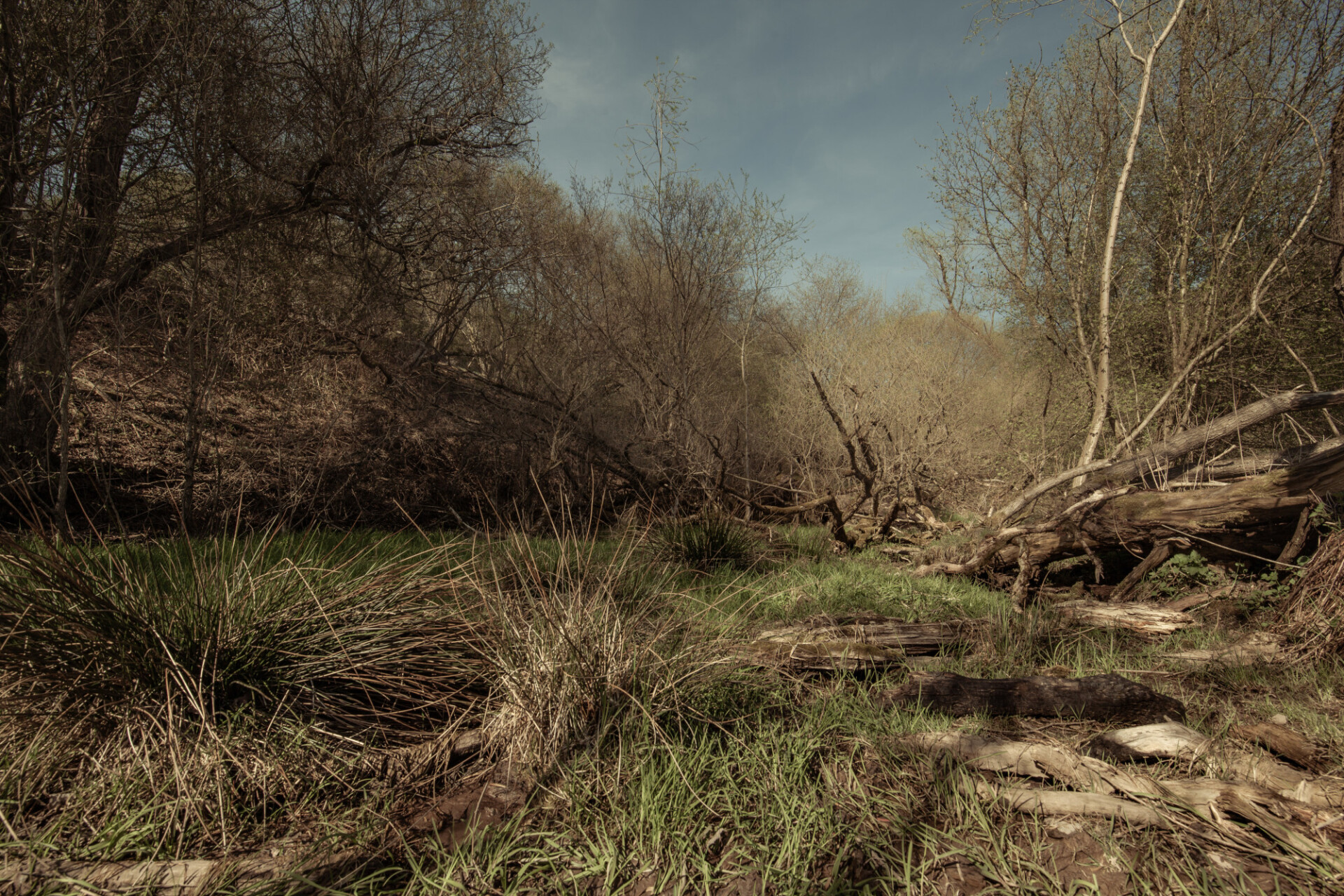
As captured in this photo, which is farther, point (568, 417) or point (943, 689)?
point (568, 417)

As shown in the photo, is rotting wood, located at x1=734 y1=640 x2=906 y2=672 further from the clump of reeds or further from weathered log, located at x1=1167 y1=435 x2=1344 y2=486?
weathered log, located at x1=1167 y1=435 x2=1344 y2=486

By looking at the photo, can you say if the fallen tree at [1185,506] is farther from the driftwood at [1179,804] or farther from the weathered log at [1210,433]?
the driftwood at [1179,804]

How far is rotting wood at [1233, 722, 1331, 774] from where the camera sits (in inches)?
88.0

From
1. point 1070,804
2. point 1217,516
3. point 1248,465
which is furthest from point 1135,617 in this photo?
point 1070,804

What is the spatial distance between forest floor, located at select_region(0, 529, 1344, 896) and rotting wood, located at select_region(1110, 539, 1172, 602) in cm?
186

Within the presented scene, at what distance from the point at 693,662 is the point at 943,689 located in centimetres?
124

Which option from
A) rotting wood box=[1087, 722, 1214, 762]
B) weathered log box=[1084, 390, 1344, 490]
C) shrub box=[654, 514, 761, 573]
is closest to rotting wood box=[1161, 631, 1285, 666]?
rotting wood box=[1087, 722, 1214, 762]

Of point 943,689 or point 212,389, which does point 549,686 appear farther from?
point 212,389

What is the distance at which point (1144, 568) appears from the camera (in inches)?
198

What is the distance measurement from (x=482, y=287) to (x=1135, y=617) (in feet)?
27.2

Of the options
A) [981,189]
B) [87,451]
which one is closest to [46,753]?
[87,451]

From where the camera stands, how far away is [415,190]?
7.83 metres

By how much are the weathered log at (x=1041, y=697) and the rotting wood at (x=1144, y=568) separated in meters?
2.66

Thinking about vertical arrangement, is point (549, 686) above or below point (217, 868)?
above
